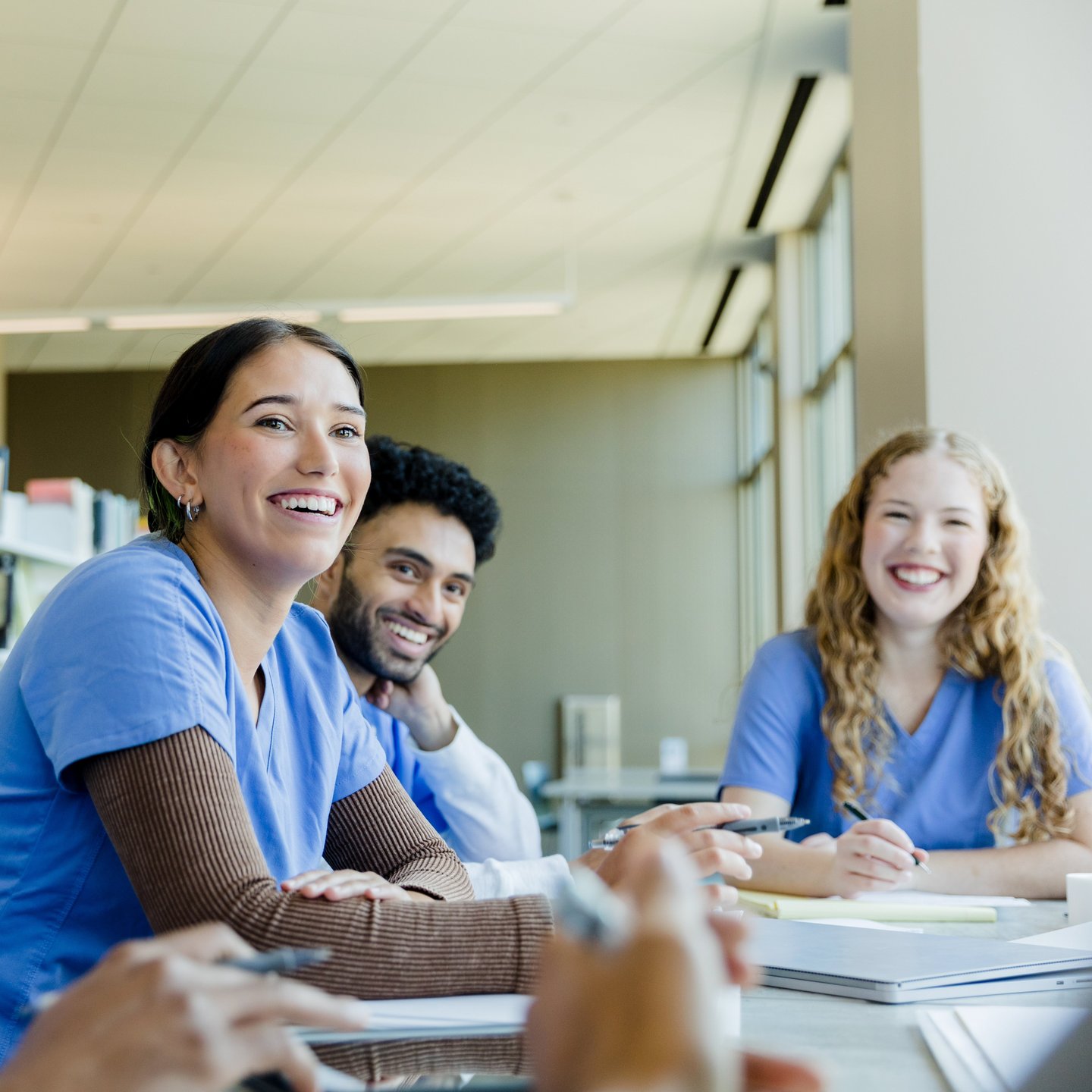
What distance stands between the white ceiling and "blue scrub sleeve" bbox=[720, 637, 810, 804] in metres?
3.01

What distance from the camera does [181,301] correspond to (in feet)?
25.0

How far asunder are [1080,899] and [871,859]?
244mm

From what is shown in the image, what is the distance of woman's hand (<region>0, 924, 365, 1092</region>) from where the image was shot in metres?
0.50

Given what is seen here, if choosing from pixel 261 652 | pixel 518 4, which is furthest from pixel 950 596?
pixel 518 4

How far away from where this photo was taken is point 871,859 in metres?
1.59

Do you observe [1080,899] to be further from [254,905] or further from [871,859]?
[254,905]

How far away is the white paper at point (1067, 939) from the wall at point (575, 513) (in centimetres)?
790

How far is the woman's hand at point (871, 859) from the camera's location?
1.58 metres

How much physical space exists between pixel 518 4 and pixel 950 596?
301 cm

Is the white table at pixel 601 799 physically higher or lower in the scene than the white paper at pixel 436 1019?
lower

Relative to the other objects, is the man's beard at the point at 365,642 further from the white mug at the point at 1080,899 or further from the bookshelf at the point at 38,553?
the bookshelf at the point at 38,553

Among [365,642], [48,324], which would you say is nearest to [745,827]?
[365,642]

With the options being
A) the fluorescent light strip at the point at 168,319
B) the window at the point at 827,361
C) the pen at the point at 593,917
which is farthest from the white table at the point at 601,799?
the pen at the point at 593,917

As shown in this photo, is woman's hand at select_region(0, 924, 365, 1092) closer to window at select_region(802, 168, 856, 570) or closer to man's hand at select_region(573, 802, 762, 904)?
man's hand at select_region(573, 802, 762, 904)
